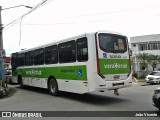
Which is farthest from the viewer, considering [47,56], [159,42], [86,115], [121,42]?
[159,42]

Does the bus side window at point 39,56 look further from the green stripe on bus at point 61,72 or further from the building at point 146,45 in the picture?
the building at point 146,45

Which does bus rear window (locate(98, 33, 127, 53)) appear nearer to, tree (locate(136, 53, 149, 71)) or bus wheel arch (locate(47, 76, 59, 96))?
bus wheel arch (locate(47, 76, 59, 96))

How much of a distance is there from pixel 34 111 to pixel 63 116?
159 cm

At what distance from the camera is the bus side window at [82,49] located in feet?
35.4

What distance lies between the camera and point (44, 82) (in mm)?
14570

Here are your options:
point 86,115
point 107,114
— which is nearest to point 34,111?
point 86,115

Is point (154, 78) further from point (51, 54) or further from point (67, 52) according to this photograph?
point (67, 52)

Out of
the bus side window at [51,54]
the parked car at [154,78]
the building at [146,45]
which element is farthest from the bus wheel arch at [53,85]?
the building at [146,45]

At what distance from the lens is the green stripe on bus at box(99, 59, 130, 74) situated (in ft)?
34.7

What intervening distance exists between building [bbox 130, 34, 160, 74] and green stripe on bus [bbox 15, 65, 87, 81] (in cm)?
3494

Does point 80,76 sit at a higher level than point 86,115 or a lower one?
higher

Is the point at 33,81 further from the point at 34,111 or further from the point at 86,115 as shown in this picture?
the point at 86,115

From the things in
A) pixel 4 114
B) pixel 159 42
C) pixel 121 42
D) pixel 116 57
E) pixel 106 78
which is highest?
pixel 159 42

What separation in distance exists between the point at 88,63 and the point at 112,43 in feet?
5.33
